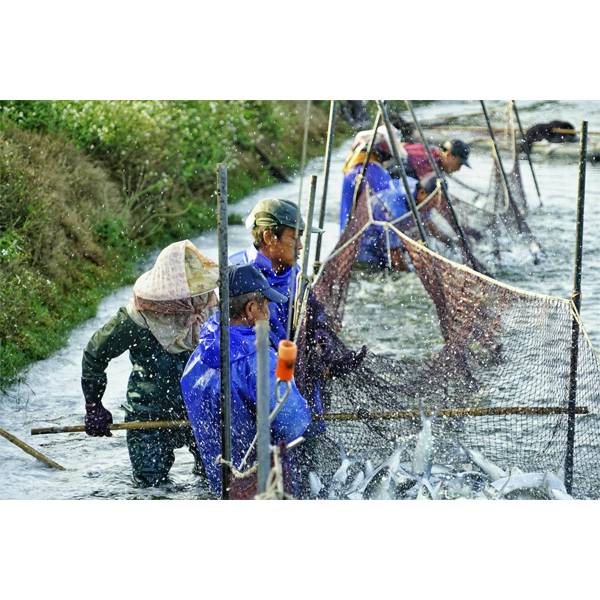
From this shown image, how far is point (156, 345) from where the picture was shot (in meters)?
5.29

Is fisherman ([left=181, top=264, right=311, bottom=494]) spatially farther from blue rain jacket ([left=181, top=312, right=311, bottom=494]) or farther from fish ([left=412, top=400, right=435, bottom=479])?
fish ([left=412, top=400, right=435, bottom=479])

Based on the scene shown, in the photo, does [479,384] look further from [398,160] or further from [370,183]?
[370,183]

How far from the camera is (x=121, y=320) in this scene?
16.8ft

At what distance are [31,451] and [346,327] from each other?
3177mm

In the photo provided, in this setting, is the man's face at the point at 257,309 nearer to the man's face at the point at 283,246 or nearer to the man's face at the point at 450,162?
the man's face at the point at 283,246

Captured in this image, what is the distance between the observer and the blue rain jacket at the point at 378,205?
8.74 meters

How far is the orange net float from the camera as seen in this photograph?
361cm

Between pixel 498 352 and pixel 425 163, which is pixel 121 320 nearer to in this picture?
pixel 498 352

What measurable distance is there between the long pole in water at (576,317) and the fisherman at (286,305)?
994 mm

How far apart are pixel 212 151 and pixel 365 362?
5.18 meters

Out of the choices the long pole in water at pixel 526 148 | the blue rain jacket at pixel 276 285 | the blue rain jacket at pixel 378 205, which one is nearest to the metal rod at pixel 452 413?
the blue rain jacket at pixel 276 285

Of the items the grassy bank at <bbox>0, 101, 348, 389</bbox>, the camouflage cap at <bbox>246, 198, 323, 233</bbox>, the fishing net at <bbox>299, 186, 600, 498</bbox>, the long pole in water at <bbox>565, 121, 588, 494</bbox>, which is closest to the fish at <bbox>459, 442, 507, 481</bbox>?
the fishing net at <bbox>299, 186, 600, 498</bbox>

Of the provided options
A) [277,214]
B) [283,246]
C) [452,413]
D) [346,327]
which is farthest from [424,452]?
[346,327]
